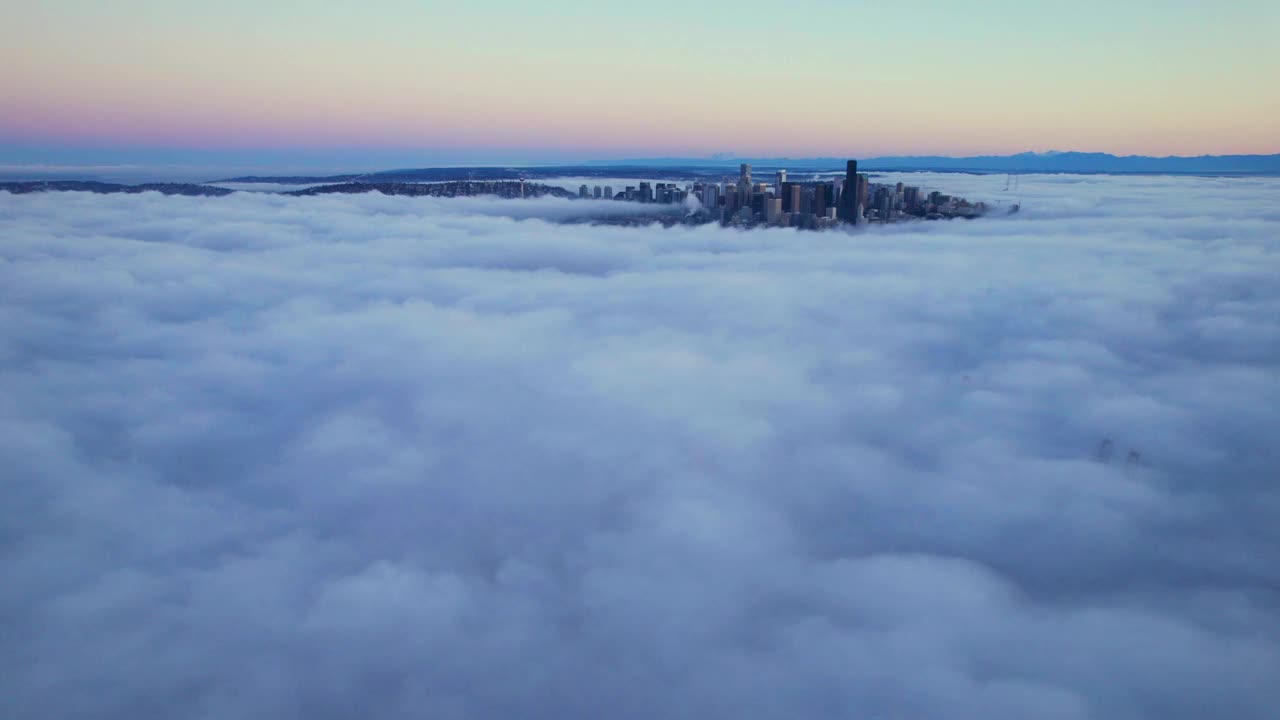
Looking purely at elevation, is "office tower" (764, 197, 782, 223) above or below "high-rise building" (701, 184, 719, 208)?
below

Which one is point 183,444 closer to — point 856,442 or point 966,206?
point 856,442

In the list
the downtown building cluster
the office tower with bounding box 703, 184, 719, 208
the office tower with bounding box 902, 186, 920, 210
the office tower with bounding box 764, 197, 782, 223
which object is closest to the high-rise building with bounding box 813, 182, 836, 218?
the downtown building cluster

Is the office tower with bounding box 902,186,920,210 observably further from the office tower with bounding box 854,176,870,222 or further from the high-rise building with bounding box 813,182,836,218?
the high-rise building with bounding box 813,182,836,218

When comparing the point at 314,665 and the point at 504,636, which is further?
the point at 504,636

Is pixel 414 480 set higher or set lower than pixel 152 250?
lower

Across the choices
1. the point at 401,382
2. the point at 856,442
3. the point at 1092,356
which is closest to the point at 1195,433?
the point at 1092,356

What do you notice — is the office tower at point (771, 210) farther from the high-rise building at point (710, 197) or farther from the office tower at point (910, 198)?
the office tower at point (910, 198)

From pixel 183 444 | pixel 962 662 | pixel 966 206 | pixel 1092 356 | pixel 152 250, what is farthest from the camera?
pixel 966 206

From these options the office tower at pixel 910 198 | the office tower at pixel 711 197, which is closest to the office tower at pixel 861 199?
the office tower at pixel 910 198

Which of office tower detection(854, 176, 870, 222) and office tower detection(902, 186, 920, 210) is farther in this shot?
office tower detection(902, 186, 920, 210)
